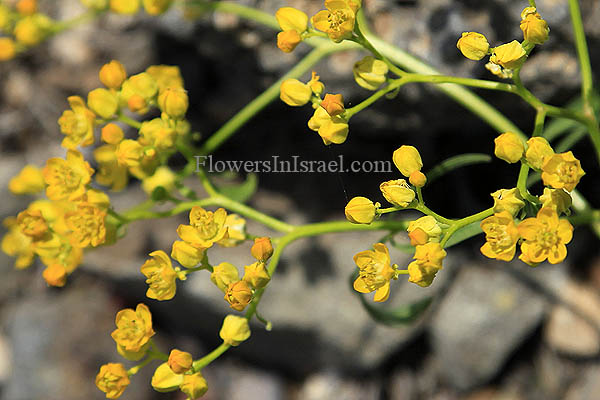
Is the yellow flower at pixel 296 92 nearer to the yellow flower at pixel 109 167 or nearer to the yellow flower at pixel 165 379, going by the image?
the yellow flower at pixel 109 167

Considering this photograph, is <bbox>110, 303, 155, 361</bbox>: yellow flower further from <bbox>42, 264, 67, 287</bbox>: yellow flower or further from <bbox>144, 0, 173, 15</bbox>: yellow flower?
<bbox>144, 0, 173, 15</bbox>: yellow flower

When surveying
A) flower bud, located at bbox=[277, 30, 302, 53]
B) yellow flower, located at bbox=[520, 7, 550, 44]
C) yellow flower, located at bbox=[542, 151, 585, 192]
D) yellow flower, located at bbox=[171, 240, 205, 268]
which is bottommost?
yellow flower, located at bbox=[171, 240, 205, 268]

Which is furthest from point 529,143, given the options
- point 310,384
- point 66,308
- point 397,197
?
point 66,308

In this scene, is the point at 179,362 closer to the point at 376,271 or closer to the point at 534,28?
the point at 376,271

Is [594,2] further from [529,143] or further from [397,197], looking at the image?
[397,197]

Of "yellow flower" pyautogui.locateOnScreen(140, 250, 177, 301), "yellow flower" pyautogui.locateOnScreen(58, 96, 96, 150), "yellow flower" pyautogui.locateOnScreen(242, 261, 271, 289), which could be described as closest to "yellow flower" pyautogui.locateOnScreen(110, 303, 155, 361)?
"yellow flower" pyautogui.locateOnScreen(140, 250, 177, 301)

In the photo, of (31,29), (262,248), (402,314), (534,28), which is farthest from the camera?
(31,29)

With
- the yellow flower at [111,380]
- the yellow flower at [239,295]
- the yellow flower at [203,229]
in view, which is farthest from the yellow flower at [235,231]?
the yellow flower at [111,380]

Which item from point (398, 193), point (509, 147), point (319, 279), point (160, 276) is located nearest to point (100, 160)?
point (160, 276)

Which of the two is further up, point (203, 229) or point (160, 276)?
point (203, 229)
